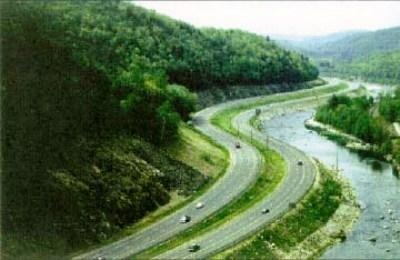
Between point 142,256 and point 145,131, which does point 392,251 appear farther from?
point 145,131

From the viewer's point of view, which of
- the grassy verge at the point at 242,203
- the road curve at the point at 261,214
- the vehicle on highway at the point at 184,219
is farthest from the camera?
the vehicle on highway at the point at 184,219

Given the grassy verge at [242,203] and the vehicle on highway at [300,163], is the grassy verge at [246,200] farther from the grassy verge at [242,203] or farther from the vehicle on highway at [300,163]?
the vehicle on highway at [300,163]

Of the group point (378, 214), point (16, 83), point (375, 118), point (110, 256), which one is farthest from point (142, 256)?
point (375, 118)

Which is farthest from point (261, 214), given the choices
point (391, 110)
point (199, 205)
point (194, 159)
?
point (391, 110)

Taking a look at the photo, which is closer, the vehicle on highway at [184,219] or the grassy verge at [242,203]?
the grassy verge at [242,203]

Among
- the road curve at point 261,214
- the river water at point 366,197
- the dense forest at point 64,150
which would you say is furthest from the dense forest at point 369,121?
the dense forest at point 64,150

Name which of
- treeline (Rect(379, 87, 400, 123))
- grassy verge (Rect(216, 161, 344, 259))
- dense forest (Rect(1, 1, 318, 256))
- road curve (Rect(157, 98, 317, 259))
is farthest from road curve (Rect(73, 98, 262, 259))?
treeline (Rect(379, 87, 400, 123))

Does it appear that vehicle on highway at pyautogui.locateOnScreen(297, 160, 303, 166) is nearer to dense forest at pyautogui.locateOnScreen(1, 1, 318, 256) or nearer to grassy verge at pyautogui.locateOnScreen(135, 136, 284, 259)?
grassy verge at pyautogui.locateOnScreen(135, 136, 284, 259)
